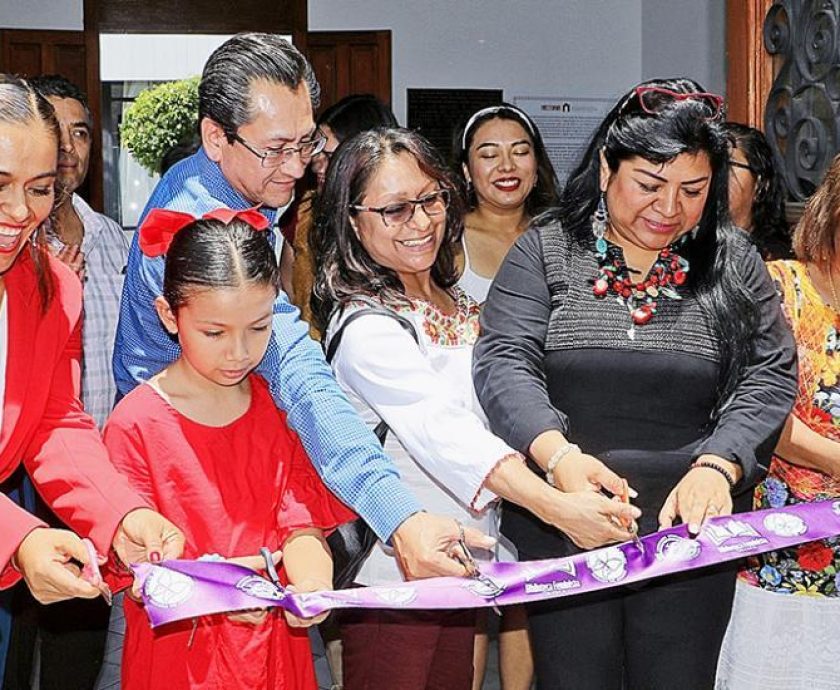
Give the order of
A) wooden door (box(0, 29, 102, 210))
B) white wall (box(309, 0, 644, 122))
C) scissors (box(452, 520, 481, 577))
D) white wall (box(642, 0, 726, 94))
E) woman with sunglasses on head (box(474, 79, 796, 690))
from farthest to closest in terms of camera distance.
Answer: white wall (box(309, 0, 644, 122)) < wooden door (box(0, 29, 102, 210)) < white wall (box(642, 0, 726, 94)) < woman with sunglasses on head (box(474, 79, 796, 690)) < scissors (box(452, 520, 481, 577))

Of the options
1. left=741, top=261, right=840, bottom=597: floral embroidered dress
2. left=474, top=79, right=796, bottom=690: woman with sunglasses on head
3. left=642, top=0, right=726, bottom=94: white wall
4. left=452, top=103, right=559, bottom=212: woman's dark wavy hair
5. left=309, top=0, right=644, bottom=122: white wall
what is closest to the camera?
left=474, top=79, right=796, bottom=690: woman with sunglasses on head

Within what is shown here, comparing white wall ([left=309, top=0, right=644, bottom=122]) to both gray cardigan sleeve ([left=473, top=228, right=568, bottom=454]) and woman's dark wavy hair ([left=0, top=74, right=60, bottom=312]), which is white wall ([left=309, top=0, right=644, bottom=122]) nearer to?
gray cardigan sleeve ([left=473, top=228, right=568, bottom=454])

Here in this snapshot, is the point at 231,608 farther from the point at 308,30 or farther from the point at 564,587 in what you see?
the point at 308,30

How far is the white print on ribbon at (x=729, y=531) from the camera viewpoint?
7.73 feet

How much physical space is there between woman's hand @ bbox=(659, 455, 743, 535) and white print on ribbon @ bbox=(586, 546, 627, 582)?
106 mm

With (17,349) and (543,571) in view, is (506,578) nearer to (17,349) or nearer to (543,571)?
(543,571)

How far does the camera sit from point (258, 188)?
252 cm

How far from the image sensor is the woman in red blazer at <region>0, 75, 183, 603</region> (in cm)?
198

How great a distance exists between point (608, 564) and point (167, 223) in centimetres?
107

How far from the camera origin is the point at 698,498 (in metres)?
2.30

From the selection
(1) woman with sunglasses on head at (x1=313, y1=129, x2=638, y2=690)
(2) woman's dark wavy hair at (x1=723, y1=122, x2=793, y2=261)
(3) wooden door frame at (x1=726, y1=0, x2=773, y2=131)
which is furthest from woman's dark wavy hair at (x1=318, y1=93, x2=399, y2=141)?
(1) woman with sunglasses on head at (x1=313, y1=129, x2=638, y2=690)

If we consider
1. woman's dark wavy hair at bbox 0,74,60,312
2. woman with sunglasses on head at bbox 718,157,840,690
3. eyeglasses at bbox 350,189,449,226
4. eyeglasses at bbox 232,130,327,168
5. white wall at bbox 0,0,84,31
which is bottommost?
woman with sunglasses on head at bbox 718,157,840,690

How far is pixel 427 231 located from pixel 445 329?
22 cm

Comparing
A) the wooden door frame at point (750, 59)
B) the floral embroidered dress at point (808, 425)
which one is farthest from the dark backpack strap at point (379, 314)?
the wooden door frame at point (750, 59)
